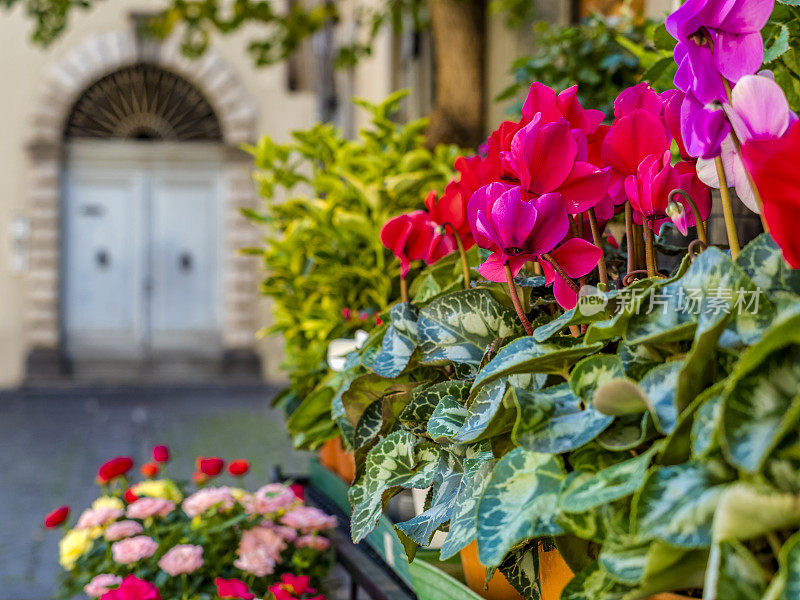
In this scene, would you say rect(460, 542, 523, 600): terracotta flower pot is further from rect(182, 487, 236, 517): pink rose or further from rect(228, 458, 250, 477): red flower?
rect(228, 458, 250, 477): red flower

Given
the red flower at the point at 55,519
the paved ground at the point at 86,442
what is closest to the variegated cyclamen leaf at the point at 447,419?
the red flower at the point at 55,519

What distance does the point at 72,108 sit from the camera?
30.7ft

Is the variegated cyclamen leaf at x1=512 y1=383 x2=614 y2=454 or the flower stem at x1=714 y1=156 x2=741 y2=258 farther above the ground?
the flower stem at x1=714 y1=156 x2=741 y2=258

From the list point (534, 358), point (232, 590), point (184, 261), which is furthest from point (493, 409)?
point (184, 261)

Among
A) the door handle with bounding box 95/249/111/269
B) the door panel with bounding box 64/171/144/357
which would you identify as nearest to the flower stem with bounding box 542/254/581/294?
the door panel with bounding box 64/171/144/357

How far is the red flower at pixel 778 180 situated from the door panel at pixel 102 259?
32.5ft

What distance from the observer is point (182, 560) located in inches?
49.6

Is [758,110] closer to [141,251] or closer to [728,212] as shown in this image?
[728,212]

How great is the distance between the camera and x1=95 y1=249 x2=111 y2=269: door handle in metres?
9.63

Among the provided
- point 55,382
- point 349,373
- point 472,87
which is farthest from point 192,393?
point 349,373

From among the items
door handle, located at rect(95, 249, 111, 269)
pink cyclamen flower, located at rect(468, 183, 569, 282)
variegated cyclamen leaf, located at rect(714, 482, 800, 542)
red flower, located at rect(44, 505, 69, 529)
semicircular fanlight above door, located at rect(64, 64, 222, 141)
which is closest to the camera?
variegated cyclamen leaf, located at rect(714, 482, 800, 542)

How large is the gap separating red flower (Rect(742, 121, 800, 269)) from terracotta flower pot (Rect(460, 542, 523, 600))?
42 centimetres

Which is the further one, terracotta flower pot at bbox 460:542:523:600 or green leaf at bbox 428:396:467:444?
terracotta flower pot at bbox 460:542:523:600

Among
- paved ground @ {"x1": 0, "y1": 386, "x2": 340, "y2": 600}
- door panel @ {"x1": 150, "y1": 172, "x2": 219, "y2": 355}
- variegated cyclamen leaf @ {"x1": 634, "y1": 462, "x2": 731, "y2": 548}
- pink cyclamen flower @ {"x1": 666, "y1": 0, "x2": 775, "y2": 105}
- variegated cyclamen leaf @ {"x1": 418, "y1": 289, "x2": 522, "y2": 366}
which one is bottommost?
paved ground @ {"x1": 0, "y1": 386, "x2": 340, "y2": 600}
